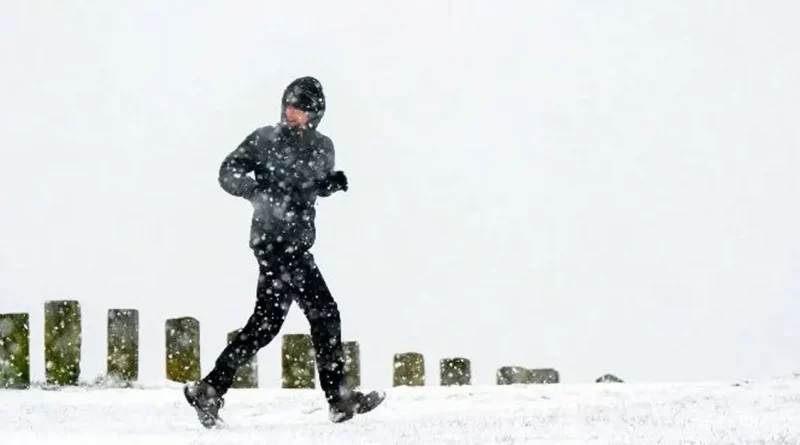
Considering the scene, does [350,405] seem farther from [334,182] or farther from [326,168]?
[326,168]

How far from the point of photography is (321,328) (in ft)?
21.9

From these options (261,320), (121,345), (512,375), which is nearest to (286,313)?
(261,320)

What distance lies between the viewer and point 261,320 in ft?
21.4

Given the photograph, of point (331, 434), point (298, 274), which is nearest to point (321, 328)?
point (298, 274)

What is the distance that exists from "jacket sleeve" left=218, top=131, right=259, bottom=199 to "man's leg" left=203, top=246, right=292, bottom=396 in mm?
392

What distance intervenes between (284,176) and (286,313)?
835mm

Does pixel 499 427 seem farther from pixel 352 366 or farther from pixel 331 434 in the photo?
pixel 352 366

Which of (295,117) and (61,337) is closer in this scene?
(295,117)

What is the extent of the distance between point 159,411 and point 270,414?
34.5 inches

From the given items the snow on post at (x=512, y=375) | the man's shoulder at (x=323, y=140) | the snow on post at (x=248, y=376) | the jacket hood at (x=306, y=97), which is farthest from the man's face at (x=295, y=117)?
the snow on post at (x=512, y=375)

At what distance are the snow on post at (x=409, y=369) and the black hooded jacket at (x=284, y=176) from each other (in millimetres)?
4726

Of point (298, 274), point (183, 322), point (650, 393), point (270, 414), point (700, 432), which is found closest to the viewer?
point (700, 432)

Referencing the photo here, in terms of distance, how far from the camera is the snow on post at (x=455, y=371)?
11461 mm

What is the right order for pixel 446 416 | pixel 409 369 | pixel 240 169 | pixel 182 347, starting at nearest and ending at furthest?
pixel 240 169, pixel 446 416, pixel 182 347, pixel 409 369
